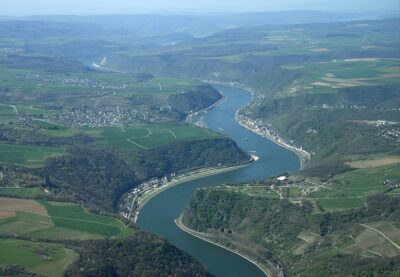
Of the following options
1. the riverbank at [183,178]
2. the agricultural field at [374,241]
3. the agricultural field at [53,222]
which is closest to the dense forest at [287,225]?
the agricultural field at [374,241]

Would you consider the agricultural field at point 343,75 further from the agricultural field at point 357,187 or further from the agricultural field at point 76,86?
the agricultural field at point 357,187

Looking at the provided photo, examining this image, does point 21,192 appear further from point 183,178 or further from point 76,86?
point 76,86

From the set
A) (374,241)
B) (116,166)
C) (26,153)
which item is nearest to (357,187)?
(374,241)

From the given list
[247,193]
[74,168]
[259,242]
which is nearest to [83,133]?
[74,168]

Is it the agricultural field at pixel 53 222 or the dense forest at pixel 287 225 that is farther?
the agricultural field at pixel 53 222

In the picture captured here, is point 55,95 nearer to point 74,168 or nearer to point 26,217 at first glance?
point 74,168

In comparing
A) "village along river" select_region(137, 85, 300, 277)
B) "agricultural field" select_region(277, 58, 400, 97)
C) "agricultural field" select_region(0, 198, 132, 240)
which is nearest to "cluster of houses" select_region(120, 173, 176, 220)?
"village along river" select_region(137, 85, 300, 277)

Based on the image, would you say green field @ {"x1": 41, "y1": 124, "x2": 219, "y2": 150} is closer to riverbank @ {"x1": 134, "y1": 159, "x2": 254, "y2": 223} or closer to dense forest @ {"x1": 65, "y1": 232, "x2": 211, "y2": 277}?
riverbank @ {"x1": 134, "y1": 159, "x2": 254, "y2": 223}

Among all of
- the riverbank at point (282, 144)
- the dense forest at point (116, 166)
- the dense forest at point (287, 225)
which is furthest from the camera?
the riverbank at point (282, 144)
